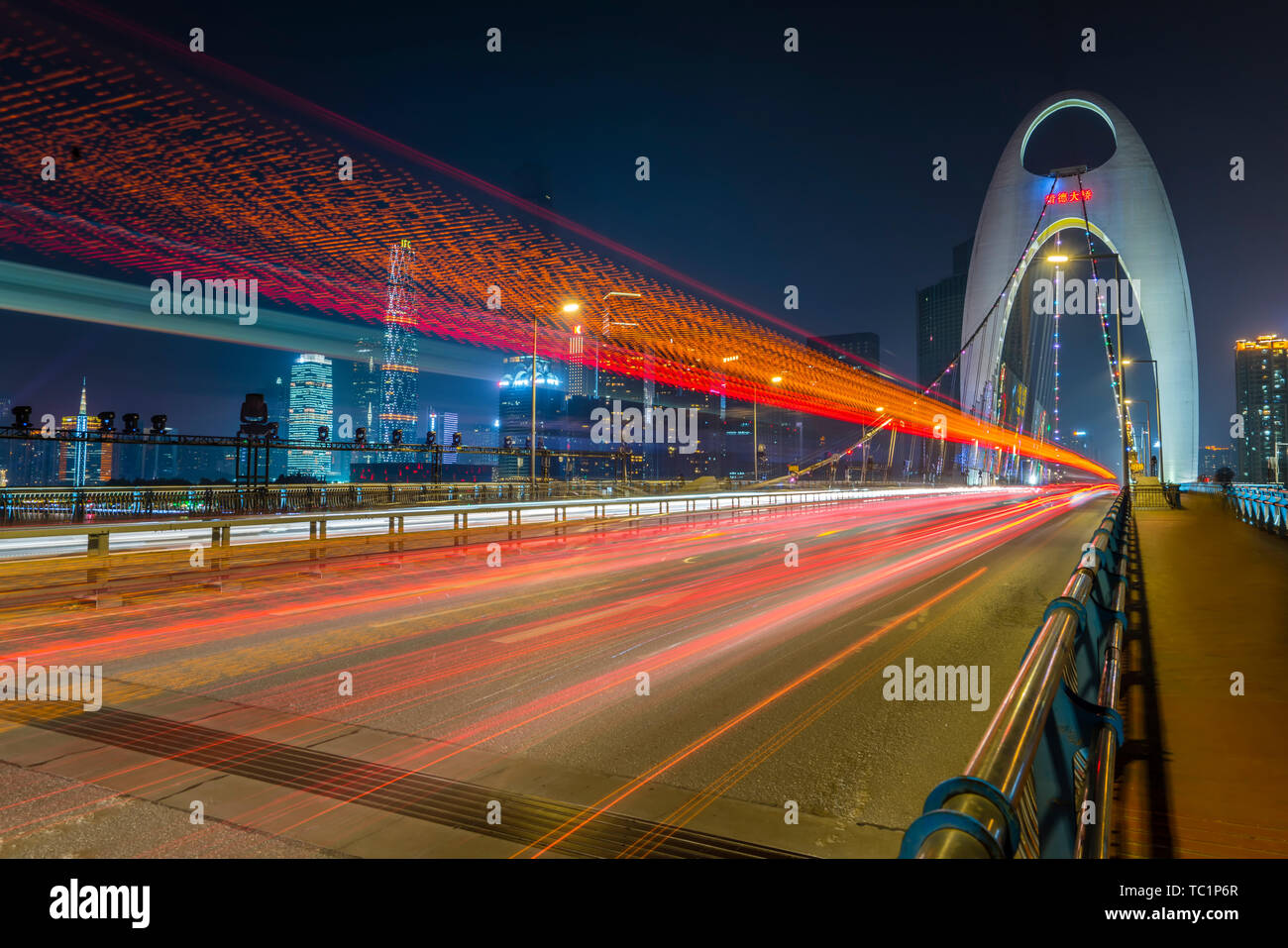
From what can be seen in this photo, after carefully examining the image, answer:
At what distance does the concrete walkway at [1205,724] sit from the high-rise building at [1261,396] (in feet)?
337

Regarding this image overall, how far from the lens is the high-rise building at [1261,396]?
95.3 m

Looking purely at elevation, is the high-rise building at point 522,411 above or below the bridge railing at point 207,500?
above

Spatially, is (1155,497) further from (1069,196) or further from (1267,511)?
(1069,196)

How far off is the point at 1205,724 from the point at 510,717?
5026 millimetres

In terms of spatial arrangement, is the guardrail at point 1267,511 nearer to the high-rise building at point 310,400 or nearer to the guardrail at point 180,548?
the guardrail at point 180,548

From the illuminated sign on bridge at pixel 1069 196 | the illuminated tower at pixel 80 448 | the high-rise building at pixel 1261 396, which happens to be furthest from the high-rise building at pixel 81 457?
the high-rise building at pixel 1261 396

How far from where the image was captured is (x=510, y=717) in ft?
19.0

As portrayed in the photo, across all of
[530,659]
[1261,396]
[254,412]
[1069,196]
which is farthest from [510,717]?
[1261,396]

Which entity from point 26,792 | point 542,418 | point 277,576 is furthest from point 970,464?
point 26,792

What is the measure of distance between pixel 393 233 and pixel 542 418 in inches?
2312

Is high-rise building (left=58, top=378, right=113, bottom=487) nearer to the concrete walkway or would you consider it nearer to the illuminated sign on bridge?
the concrete walkway

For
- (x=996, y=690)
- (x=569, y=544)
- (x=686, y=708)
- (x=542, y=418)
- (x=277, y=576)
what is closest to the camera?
(x=686, y=708)
